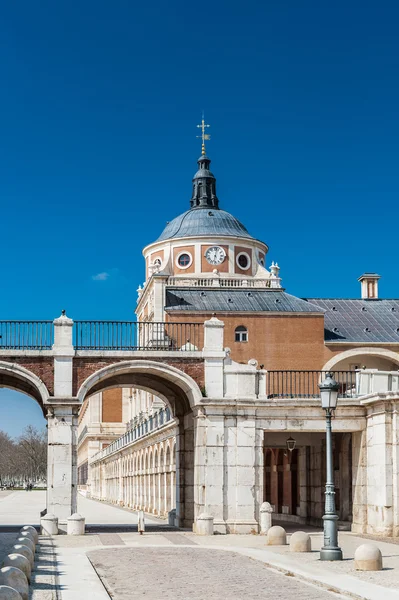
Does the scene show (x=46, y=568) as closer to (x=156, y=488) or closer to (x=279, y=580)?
(x=279, y=580)

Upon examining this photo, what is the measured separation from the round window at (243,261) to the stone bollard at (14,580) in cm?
6467

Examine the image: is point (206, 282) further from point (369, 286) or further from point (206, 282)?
point (369, 286)

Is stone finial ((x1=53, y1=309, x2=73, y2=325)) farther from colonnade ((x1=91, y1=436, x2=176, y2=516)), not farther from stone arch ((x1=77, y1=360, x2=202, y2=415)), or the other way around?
colonnade ((x1=91, y1=436, x2=176, y2=516))

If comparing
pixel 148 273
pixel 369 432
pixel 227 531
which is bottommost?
pixel 227 531

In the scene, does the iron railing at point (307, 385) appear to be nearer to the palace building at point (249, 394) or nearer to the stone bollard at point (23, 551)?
the palace building at point (249, 394)

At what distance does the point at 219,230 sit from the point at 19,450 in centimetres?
9309

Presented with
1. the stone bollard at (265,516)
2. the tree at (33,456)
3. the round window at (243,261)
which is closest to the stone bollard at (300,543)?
the stone bollard at (265,516)

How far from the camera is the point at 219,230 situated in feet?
257

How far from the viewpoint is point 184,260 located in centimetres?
7738

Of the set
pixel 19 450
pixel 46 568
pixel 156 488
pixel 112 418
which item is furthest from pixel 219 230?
pixel 19 450

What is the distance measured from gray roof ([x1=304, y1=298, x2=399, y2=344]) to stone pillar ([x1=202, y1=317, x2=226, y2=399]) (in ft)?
109

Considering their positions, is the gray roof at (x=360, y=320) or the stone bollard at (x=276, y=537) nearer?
the stone bollard at (x=276, y=537)

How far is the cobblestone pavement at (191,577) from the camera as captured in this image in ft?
48.6

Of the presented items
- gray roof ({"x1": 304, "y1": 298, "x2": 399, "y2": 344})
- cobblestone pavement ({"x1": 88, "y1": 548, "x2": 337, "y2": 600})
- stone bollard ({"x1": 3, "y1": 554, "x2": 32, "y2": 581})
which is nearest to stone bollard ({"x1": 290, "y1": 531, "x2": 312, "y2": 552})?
cobblestone pavement ({"x1": 88, "y1": 548, "x2": 337, "y2": 600})
